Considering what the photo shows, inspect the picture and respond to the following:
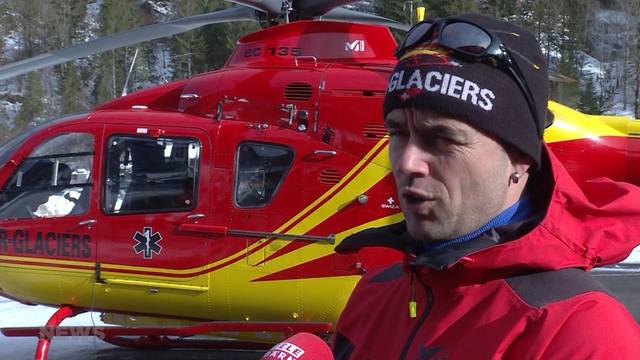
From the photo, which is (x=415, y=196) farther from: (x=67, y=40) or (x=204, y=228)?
(x=67, y=40)

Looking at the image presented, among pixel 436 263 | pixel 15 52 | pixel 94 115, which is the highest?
pixel 436 263

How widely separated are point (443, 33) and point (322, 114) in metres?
4.16

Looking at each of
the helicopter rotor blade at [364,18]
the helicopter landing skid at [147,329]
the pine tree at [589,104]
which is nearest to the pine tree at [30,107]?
the pine tree at [589,104]

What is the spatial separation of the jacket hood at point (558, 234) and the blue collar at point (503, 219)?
2cm

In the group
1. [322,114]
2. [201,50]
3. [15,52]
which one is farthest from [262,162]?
[15,52]

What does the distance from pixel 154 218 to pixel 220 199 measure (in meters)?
0.55

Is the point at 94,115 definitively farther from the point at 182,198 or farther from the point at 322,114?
the point at 322,114

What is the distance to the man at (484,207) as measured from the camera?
52.1 inches

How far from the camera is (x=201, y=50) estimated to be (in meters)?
39.9

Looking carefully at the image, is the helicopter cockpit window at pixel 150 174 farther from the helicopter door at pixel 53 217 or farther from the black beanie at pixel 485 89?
the black beanie at pixel 485 89

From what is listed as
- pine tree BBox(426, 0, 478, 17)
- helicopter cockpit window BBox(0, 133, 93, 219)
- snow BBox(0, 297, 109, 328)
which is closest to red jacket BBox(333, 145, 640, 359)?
helicopter cockpit window BBox(0, 133, 93, 219)

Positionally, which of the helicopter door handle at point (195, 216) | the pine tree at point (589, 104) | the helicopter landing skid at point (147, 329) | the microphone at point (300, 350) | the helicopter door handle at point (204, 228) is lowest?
the pine tree at point (589, 104)

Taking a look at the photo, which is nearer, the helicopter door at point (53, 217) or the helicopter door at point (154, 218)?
the helicopter door at point (154, 218)

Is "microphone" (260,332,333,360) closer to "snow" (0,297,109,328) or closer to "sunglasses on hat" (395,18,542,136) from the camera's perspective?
"sunglasses on hat" (395,18,542,136)
